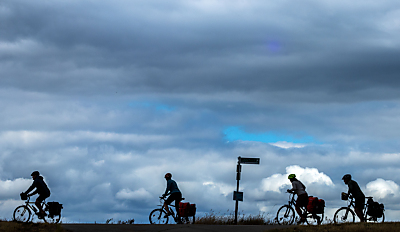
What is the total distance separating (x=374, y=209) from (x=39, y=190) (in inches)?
485

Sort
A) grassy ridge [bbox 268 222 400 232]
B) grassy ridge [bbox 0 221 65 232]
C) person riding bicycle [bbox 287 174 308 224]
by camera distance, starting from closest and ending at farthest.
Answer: grassy ridge [bbox 268 222 400 232] → grassy ridge [bbox 0 221 65 232] → person riding bicycle [bbox 287 174 308 224]

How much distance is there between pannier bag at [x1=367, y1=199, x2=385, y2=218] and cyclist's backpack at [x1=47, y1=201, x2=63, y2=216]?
1158 centimetres

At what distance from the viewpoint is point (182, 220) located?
19234mm

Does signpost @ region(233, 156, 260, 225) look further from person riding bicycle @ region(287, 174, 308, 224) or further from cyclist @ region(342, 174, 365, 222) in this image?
cyclist @ region(342, 174, 365, 222)

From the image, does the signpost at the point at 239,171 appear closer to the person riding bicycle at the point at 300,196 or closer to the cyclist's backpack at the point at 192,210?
the cyclist's backpack at the point at 192,210

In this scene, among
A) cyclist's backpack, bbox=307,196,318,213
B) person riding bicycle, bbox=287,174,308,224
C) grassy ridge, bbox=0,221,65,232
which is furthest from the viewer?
person riding bicycle, bbox=287,174,308,224

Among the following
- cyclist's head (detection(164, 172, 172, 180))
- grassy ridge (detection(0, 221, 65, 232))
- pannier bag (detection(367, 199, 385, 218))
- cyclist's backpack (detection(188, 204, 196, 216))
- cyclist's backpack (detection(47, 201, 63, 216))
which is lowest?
grassy ridge (detection(0, 221, 65, 232))

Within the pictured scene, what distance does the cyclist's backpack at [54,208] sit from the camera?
61.8 ft

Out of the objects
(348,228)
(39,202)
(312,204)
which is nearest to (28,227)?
(39,202)

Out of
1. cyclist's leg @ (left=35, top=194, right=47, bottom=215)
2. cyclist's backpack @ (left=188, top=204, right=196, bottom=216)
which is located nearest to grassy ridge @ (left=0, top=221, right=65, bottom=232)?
cyclist's leg @ (left=35, top=194, right=47, bottom=215)

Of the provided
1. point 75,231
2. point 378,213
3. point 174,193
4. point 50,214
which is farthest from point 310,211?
point 50,214

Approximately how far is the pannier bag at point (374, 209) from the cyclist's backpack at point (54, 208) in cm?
1158

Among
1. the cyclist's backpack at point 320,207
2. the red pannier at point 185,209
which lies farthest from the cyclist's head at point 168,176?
the cyclist's backpack at point 320,207

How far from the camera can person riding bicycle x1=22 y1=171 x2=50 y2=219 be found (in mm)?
18422
